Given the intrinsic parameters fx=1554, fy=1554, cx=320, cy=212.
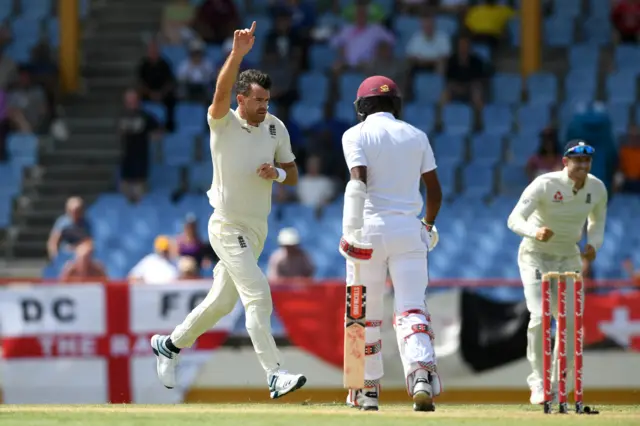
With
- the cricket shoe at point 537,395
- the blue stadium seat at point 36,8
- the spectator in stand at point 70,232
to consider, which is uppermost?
the blue stadium seat at point 36,8

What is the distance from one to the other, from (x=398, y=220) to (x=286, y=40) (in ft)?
37.3

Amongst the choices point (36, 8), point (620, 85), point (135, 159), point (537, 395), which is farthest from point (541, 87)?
point (537, 395)

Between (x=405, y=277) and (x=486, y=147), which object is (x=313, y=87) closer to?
(x=486, y=147)

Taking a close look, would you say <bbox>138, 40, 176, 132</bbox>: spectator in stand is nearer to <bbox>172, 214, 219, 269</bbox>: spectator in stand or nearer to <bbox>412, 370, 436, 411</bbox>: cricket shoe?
<bbox>172, 214, 219, 269</bbox>: spectator in stand

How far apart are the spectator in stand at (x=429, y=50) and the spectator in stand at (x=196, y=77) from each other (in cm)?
274

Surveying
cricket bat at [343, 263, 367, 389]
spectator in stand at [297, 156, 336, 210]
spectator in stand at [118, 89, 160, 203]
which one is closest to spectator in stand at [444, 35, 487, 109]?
spectator in stand at [297, 156, 336, 210]

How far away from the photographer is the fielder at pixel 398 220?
10.1 meters

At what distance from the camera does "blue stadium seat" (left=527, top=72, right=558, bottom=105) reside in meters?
20.4

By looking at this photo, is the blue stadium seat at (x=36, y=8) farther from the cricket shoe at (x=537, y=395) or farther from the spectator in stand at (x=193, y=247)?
the cricket shoe at (x=537, y=395)

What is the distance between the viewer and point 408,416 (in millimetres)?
9688

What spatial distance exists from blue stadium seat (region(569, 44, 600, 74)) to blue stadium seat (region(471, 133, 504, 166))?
5.80 feet

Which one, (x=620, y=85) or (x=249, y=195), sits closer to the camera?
(x=249, y=195)

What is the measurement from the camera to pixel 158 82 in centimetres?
2106

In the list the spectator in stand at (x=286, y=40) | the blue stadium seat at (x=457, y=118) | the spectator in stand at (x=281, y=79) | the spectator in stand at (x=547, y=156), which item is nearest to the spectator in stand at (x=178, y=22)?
the spectator in stand at (x=286, y=40)
